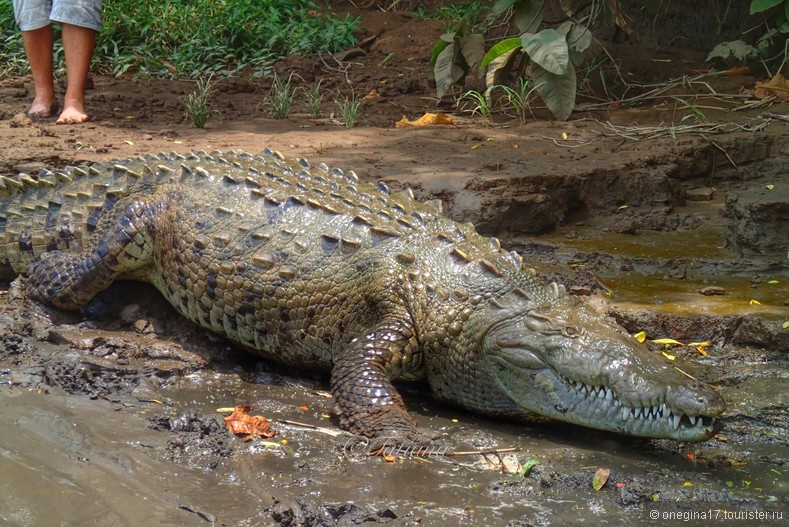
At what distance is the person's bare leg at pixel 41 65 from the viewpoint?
29.0 feet

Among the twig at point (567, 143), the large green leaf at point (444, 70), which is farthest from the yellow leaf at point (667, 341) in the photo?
A: the large green leaf at point (444, 70)

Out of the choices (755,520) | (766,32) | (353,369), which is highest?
(766,32)

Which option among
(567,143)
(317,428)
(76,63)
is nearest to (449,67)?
(567,143)

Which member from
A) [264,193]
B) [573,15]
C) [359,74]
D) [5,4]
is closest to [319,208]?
[264,193]

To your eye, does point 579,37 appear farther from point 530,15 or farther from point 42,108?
point 42,108

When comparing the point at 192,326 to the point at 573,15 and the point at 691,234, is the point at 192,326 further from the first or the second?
the point at 573,15

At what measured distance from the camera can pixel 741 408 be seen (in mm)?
4312

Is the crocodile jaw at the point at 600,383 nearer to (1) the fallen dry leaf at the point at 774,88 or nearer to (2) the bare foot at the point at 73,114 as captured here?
(2) the bare foot at the point at 73,114

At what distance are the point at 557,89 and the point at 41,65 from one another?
4.85 metres

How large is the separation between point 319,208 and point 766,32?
7.09 m

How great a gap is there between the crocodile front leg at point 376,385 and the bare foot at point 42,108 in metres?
5.51

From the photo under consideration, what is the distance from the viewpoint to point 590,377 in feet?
13.1

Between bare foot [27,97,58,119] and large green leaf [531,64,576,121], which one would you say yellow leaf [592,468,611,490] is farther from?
bare foot [27,97,58,119]

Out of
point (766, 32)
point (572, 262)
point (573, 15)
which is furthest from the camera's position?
point (766, 32)
